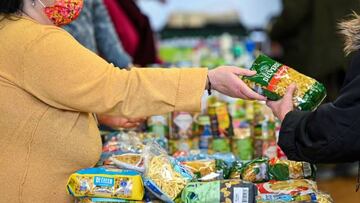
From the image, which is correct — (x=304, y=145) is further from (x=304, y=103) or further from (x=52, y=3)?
(x=52, y=3)

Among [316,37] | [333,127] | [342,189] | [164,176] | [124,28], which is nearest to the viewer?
[333,127]

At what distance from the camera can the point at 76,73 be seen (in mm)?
2051

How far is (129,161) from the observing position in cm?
227

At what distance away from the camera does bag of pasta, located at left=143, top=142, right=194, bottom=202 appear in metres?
2.07

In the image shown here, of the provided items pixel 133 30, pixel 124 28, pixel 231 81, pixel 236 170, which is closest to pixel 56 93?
pixel 231 81

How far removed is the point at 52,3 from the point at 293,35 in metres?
3.75

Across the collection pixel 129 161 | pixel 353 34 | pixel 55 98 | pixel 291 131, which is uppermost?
pixel 353 34

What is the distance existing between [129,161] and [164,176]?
21 cm

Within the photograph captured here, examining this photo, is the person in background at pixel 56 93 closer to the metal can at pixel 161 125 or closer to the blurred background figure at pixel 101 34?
the metal can at pixel 161 125

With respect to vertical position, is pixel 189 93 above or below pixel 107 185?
above

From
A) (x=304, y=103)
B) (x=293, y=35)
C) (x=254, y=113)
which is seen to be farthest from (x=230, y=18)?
(x=304, y=103)

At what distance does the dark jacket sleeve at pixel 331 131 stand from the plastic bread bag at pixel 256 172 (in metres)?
0.28

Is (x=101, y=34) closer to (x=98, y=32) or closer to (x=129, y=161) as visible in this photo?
(x=98, y=32)

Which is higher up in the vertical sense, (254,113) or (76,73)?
(76,73)
